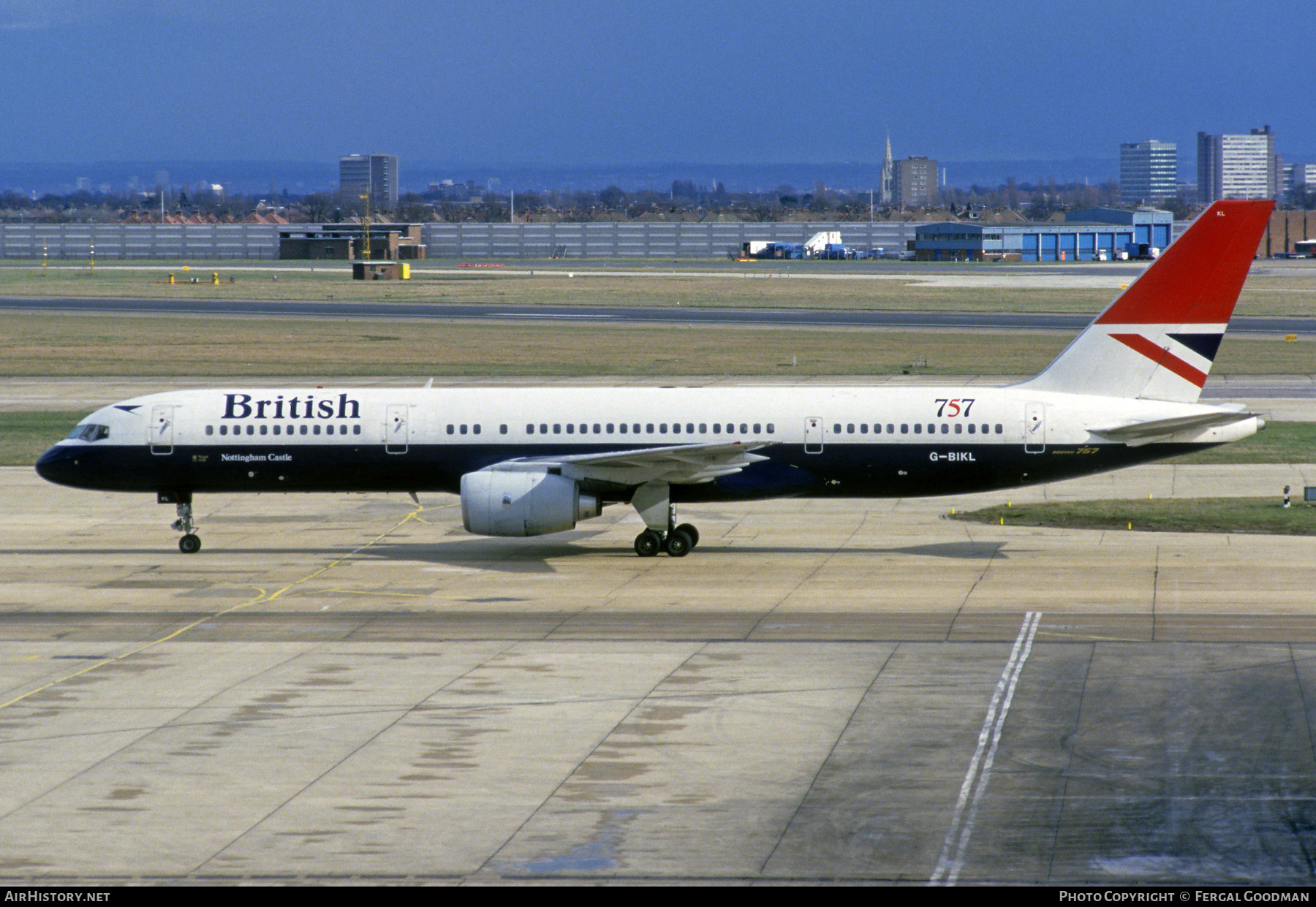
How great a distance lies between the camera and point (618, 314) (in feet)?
367

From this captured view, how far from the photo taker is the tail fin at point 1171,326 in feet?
120

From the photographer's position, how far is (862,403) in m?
37.3

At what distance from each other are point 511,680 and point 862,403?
1479 cm

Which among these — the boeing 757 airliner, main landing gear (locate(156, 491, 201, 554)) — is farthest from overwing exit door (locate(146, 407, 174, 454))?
main landing gear (locate(156, 491, 201, 554))

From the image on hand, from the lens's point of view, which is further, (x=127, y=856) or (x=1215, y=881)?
(x=127, y=856)

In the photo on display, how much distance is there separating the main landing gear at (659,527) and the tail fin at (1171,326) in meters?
10.2

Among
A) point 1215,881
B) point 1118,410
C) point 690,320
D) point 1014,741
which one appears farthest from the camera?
point 690,320

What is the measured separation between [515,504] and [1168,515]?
59.8 ft

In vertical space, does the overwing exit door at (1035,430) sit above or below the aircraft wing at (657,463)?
above

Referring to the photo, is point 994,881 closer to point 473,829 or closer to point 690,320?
point 473,829

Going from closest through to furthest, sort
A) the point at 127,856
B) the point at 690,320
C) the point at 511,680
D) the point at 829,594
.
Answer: the point at 127,856 → the point at 511,680 → the point at 829,594 → the point at 690,320

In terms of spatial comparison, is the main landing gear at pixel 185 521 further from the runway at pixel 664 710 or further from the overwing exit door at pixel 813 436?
the overwing exit door at pixel 813 436

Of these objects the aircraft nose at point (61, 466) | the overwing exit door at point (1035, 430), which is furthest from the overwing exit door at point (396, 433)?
the overwing exit door at point (1035, 430)

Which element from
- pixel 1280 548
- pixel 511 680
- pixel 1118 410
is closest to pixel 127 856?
pixel 511 680
